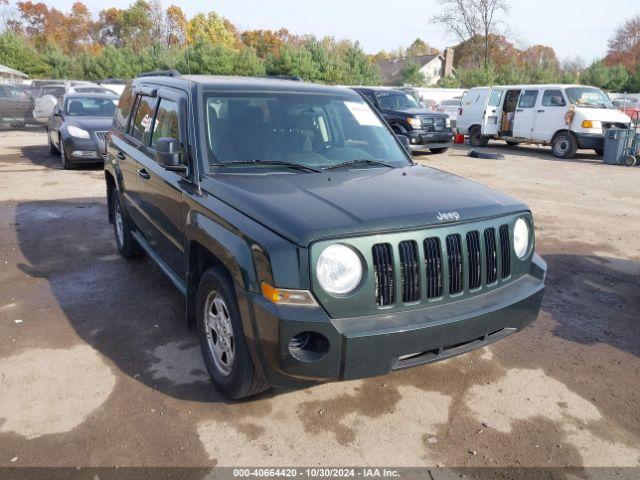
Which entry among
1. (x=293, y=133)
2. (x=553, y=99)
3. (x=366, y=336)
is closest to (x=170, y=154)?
(x=293, y=133)

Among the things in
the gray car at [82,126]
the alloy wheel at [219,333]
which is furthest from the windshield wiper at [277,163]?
the gray car at [82,126]

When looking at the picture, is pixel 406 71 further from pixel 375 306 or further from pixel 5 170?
pixel 375 306

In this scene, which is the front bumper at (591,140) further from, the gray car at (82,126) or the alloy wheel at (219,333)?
the alloy wheel at (219,333)

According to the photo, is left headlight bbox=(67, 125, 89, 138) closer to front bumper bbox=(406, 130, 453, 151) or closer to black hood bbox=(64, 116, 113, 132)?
black hood bbox=(64, 116, 113, 132)

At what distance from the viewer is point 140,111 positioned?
4938mm

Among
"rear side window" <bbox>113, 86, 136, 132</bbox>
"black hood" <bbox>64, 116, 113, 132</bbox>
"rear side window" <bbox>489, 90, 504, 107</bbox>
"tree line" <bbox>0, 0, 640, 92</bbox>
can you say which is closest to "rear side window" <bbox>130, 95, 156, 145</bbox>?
"rear side window" <bbox>113, 86, 136, 132</bbox>

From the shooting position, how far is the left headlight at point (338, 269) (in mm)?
2635

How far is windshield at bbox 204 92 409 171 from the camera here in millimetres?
3672

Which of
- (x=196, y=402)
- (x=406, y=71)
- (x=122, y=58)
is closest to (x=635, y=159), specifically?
(x=196, y=402)

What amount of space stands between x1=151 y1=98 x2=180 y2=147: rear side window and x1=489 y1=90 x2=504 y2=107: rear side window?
49.6 ft

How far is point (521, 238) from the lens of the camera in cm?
333

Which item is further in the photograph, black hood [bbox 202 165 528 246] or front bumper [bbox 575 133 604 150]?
front bumper [bbox 575 133 604 150]

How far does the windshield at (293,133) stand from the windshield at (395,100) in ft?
39.1

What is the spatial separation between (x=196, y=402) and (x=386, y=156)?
228cm
